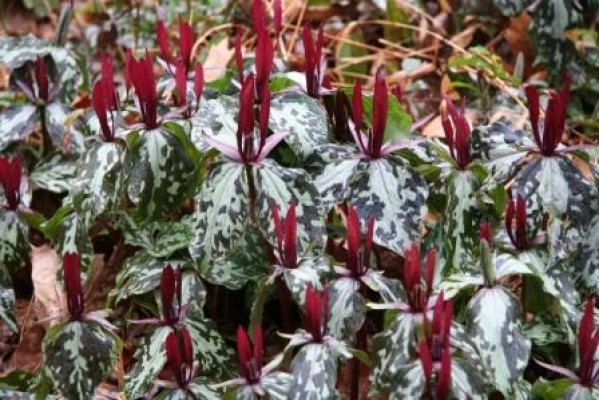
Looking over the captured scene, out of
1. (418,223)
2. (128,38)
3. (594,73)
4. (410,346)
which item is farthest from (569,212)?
(128,38)

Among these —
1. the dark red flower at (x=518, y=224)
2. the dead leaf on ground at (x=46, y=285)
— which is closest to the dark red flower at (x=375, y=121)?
the dark red flower at (x=518, y=224)

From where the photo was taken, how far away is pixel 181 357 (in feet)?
4.75

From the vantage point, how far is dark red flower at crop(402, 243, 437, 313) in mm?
1291

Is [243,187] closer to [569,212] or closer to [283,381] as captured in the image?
[283,381]

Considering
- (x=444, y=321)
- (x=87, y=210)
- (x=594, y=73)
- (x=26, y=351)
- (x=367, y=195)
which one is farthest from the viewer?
(x=594, y=73)

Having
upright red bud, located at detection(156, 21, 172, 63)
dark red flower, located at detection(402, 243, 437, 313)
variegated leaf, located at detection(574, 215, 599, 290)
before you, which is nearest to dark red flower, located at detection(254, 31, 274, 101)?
upright red bud, located at detection(156, 21, 172, 63)

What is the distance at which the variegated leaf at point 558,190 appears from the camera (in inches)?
55.6

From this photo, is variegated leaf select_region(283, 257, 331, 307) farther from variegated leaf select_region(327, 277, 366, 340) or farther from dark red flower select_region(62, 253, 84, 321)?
dark red flower select_region(62, 253, 84, 321)

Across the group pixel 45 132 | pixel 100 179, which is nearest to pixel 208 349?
pixel 100 179

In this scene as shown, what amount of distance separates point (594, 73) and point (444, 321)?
1274mm

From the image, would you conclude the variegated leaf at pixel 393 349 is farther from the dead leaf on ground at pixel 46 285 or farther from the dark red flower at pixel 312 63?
the dead leaf on ground at pixel 46 285

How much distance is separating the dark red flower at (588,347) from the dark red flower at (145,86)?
0.74m

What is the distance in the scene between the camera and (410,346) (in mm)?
1290

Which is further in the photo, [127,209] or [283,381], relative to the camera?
[127,209]
